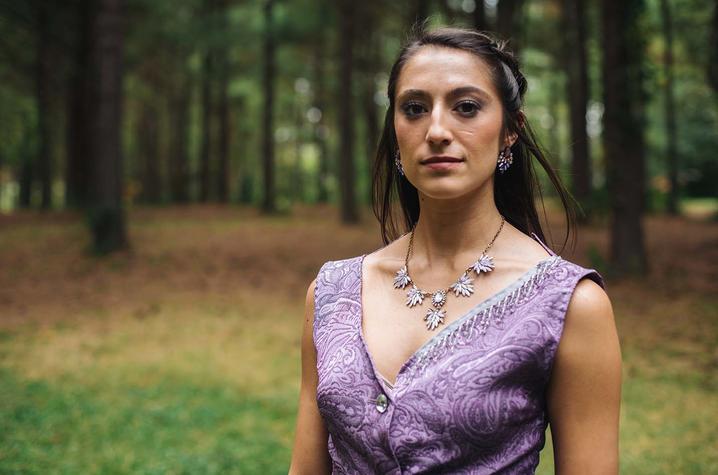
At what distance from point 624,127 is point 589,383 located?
10.6 meters

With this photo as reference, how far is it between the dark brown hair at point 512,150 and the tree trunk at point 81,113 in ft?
66.0

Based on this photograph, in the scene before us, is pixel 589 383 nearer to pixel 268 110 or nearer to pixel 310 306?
pixel 310 306

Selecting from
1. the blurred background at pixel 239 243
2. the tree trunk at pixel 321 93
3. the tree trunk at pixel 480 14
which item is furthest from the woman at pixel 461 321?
the tree trunk at pixel 321 93

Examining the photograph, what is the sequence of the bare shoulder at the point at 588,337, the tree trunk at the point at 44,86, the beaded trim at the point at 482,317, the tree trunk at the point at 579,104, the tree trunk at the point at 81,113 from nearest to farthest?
the bare shoulder at the point at 588,337, the beaded trim at the point at 482,317, the tree trunk at the point at 579,104, the tree trunk at the point at 44,86, the tree trunk at the point at 81,113

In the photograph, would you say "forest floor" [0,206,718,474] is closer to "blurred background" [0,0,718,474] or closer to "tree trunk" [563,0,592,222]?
"blurred background" [0,0,718,474]

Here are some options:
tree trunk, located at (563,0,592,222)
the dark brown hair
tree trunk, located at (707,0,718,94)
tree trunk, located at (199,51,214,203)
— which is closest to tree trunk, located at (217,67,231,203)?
tree trunk, located at (199,51,214,203)

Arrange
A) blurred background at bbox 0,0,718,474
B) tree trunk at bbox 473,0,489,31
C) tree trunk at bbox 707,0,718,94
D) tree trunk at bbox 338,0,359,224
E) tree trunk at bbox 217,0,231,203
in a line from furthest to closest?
1. tree trunk at bbox 217,0,231,203
2. tree trunk at bbox 338,0,359,224
3. tree trunk at bbox 473,0,489,31
4. tree trunk at bbox 707,0,718,94
5. blurred background at bbox 0,0,718,474

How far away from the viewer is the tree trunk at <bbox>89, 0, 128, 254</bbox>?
13688 mm

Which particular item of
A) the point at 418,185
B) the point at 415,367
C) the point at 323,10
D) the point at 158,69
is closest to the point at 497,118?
the point at 418,185

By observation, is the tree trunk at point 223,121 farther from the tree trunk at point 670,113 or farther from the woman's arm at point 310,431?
the woman's arm at point 310,431

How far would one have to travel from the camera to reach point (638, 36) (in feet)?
37.3

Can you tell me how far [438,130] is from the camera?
1829 millimetres

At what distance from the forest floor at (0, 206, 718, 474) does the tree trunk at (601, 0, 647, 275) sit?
0.54 metres

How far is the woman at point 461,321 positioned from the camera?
67.4 inches
